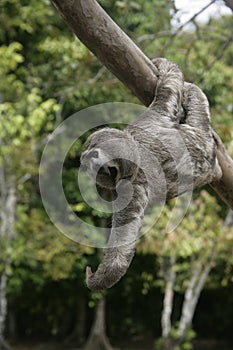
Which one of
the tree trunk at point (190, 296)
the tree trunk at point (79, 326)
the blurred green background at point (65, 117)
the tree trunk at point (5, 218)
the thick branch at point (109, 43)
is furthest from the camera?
the tree trunk at point (79, 326)

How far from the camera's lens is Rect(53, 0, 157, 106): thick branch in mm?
830

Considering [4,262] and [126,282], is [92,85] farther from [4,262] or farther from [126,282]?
[126,282]

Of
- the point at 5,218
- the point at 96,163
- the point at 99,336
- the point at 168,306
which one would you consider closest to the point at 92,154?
the point at 96,163

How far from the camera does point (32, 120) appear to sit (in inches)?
135

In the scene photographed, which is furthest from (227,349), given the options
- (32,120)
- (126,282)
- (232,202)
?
(232,202)

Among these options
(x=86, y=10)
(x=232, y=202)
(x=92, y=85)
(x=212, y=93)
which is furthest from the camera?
(x=212, y=93)

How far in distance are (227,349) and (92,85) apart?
4401 millimetres

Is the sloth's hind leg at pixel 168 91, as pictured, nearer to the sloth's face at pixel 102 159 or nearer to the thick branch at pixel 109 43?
the thick branch at pixel 109 43

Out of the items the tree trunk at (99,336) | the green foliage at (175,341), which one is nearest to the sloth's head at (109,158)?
the green foliage at (175,341)

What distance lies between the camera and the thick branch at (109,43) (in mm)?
830

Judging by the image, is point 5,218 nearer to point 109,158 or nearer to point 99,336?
point 99,336

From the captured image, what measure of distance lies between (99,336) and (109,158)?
527 centimetres

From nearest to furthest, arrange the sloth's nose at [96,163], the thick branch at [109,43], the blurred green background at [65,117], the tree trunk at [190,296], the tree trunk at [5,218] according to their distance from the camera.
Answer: the sloth's nose at [96,163], the thick branch at [109,43], the blurred green background at [65,117], the tree trunk at [5,218], the tree trunk at [190,296]

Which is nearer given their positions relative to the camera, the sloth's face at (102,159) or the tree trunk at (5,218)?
the sloth's face at (102,159)
